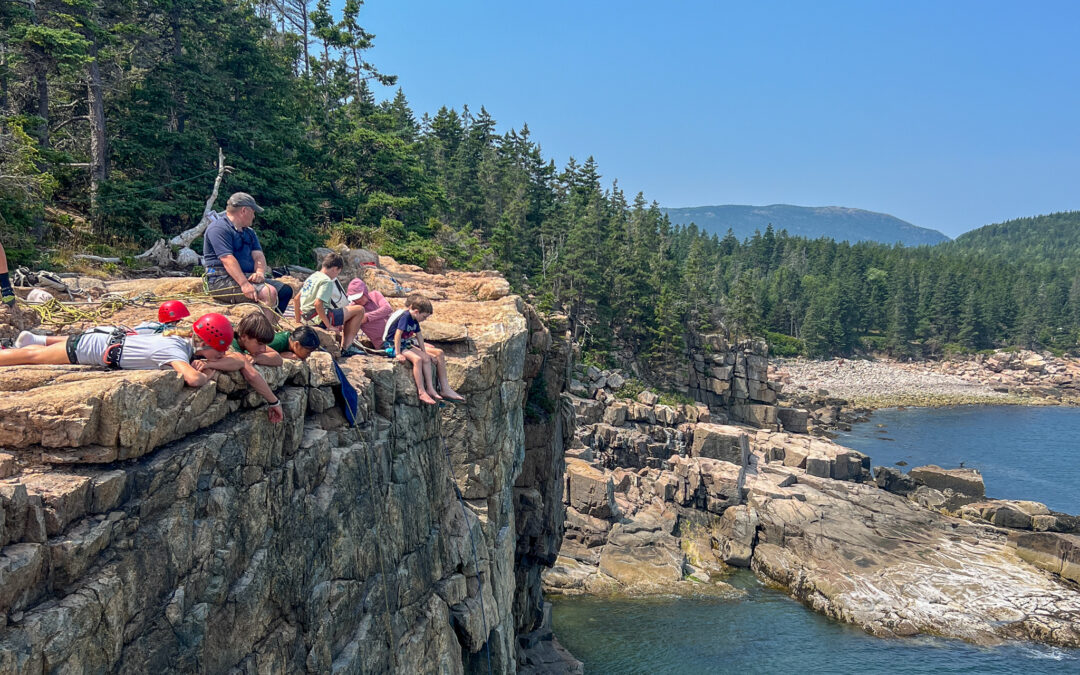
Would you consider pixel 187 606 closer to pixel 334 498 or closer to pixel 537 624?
pixel 334 498

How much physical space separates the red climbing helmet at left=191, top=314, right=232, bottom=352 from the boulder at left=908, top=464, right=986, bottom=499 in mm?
50409

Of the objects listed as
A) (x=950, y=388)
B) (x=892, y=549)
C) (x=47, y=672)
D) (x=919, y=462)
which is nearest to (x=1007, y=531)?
(x=892, y=549)

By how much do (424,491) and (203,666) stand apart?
16.1 ft

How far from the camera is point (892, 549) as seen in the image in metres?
35.5

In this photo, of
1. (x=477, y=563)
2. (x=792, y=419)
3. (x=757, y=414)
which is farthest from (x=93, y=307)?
(x=792, y=419)

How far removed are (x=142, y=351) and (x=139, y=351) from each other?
27mm

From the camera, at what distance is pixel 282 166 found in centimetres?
2311

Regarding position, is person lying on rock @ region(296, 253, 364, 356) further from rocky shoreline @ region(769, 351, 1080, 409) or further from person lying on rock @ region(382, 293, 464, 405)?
rocky shoreline @ region(769, 351, 1080, 409)

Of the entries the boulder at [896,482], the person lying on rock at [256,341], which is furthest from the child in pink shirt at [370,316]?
the boulder at [896,482]

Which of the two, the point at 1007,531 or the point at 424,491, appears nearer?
the point at 424,491

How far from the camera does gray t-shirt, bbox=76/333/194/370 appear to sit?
6523 mm

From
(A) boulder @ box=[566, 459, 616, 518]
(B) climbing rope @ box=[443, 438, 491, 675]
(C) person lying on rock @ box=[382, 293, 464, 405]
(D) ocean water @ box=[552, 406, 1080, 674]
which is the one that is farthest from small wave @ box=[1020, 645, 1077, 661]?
(C) person lying on rock @ box=[382, 293, 464, 405]

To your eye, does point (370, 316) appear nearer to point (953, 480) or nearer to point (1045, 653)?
point (1045, 653)

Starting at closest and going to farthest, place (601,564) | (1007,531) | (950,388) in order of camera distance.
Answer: (601,564) < (1007,531) < (950,388)
